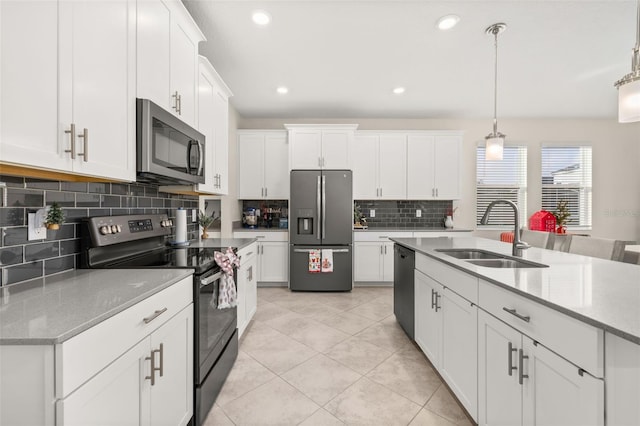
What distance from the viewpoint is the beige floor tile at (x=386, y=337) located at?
243 cm

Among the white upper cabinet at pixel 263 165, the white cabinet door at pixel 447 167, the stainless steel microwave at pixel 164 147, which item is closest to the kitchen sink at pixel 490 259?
the stainless steel microwave at pixel 164 147

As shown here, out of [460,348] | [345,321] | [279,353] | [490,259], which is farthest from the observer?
[345,321]

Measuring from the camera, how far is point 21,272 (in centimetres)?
118

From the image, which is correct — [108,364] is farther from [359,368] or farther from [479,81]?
[479,81]

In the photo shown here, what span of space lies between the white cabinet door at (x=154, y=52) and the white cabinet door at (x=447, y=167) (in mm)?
3841

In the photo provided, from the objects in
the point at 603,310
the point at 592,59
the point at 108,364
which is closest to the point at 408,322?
the point at 603,310

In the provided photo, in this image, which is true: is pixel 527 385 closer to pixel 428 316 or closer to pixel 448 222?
pixel 428 316

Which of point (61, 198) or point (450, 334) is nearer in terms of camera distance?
point (61, 198)

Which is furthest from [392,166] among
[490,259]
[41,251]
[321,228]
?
[41,251]

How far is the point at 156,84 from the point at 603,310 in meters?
2.26

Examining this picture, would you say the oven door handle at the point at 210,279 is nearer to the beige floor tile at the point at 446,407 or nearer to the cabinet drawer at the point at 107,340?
the cabinet drawer at the point at 107,340

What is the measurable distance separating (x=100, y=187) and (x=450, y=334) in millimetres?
2294

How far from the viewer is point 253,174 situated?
171 inches

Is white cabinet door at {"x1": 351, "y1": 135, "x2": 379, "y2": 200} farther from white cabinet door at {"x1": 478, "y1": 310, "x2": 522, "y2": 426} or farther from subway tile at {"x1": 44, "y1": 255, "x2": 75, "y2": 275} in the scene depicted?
subway tile at {"x1": 44, "y1": 255, "x2": 75, "y2": 275}
